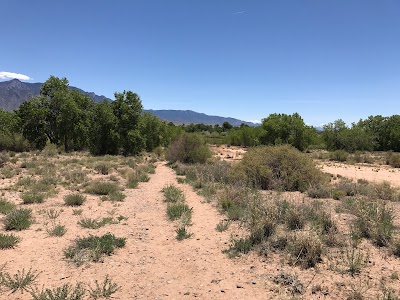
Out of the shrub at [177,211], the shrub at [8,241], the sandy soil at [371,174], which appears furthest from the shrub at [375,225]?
the sandy soil at [371,174]

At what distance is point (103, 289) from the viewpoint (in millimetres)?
5750

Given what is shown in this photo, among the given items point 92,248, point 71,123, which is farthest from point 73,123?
point 92,248

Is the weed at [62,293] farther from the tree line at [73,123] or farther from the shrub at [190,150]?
the tree line at [73,123]

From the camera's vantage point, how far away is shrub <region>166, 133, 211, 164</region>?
28.2m

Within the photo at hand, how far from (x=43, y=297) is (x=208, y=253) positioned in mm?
3482

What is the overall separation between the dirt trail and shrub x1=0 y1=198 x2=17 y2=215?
1405mm

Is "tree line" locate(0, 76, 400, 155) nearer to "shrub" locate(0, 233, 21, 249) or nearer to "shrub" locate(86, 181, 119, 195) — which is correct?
"shrub" locate(86, 181, 119, 195)

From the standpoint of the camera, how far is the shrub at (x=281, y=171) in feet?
49.7

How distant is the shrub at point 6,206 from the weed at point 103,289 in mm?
6284

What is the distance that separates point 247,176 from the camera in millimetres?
15766

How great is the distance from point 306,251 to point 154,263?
3.14 m

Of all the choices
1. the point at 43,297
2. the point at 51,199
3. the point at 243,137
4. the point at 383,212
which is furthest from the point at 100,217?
the point at 243,137

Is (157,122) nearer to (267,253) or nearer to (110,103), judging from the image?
(110,103)

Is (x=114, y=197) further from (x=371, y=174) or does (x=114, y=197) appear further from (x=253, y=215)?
(x=371, y=174)
